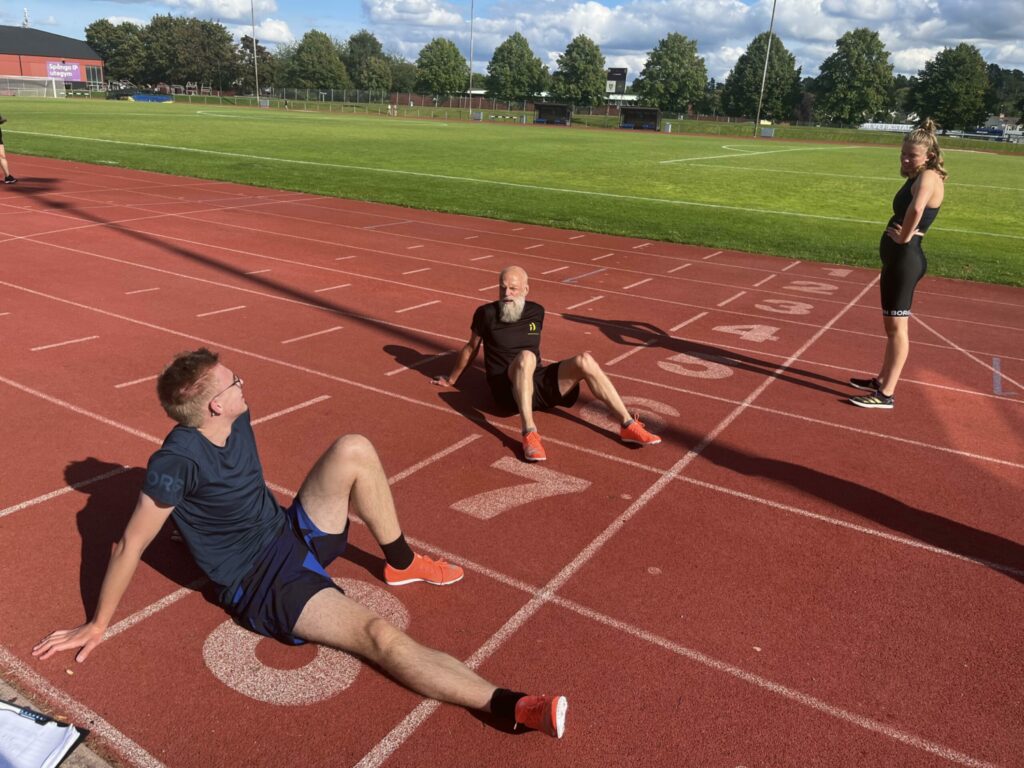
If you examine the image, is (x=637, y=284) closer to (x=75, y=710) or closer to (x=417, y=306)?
(x=417, y=306)

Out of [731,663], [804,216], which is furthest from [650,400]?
[804,216]

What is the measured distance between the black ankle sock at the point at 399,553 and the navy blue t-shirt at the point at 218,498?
596mm

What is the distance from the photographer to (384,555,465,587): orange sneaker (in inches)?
160

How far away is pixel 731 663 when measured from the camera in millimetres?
3629

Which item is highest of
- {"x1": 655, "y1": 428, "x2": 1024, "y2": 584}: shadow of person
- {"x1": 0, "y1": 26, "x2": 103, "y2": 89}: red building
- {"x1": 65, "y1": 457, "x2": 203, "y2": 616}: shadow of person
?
{"x1": 0, "y1": 26, "x2": 103, "y2": 89}: red building

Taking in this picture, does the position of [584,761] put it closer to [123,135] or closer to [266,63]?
[123,135]

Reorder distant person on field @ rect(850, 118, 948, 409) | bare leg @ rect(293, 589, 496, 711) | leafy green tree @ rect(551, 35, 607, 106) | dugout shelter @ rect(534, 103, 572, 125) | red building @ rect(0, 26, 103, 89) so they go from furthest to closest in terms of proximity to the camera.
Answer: leafy green tree @ rect(551, 35, 607, 106)
red building @ rect(0, 26, 103, 89)
dugout shelter @ rect(534, 103, 572, 125)
distant person on field @ rect(850, 118, 948, 409)
bare leg @ rect(293, 589, 496, 711)

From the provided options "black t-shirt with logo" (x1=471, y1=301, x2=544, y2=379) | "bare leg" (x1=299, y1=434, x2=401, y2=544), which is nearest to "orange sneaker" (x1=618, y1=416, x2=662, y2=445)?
"black t-shirt with logo" (x1=471, y1=301, x2=544, y2=379)

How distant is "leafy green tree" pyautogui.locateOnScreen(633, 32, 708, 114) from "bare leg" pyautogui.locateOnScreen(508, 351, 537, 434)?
125 metres

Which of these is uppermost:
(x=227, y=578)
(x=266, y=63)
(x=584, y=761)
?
(x=266, y=63)

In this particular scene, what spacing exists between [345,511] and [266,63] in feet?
471

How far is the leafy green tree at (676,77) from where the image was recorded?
121m

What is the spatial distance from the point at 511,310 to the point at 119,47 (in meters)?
146

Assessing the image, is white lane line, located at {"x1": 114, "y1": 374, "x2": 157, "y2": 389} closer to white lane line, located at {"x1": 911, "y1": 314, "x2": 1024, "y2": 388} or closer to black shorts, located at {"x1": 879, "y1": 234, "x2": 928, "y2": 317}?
black shorts, located at {"x1": 879, "y1": 234, "x2": 928, "y2": 317}
